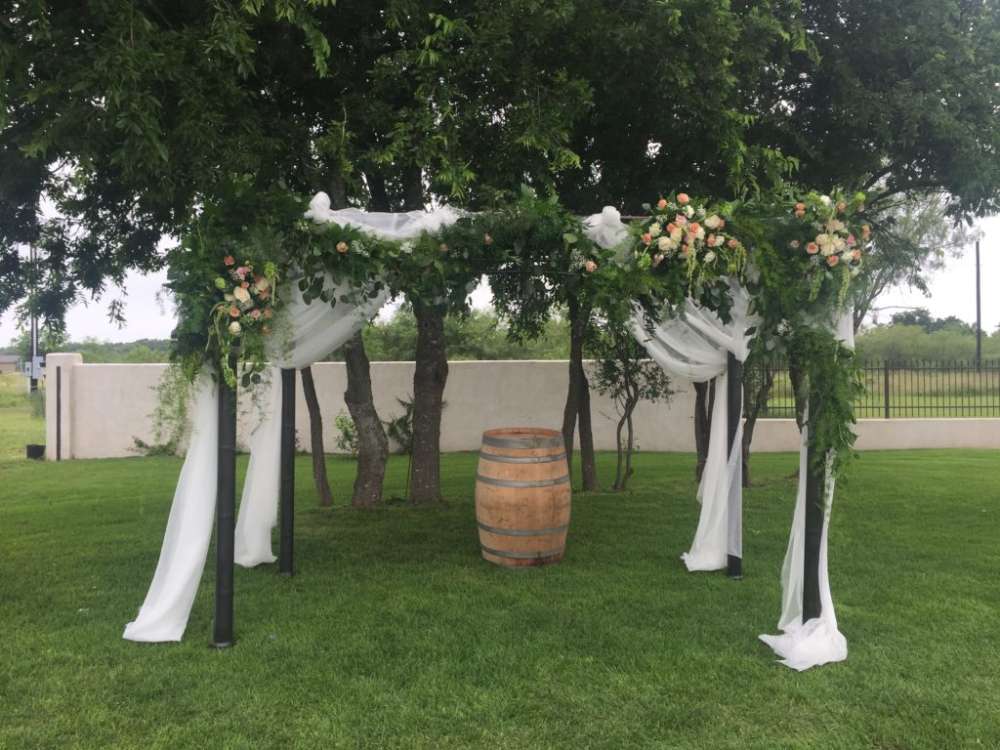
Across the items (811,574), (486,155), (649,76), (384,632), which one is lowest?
(384,632)

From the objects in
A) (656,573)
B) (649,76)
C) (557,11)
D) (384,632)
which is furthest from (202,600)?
(649,76)

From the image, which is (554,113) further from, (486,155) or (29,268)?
(29,268)

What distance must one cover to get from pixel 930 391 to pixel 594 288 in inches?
428

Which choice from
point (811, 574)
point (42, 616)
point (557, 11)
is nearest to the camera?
point (811, 574)

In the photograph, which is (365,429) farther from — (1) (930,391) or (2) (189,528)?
(1) (930,391)

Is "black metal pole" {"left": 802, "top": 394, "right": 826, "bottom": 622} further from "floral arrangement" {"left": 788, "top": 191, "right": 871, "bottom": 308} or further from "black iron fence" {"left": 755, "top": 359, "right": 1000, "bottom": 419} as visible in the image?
"black iron fence" {"left": 755, "top": 359, "right": 1000, "bottom": 419}

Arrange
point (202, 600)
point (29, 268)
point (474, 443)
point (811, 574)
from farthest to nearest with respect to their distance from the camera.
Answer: point (474, 443) → point (29, 268) → point (202, 600) → point (811, 574)

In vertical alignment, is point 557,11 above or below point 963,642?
above

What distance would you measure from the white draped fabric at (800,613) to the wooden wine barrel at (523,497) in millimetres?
1676

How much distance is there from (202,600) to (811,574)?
11.3ft

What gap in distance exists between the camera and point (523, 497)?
16.4ft

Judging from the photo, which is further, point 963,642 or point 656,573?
point 656,573

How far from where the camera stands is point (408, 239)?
12.6 feet

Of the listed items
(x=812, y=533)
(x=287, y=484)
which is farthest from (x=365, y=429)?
(x=812, y=533)
